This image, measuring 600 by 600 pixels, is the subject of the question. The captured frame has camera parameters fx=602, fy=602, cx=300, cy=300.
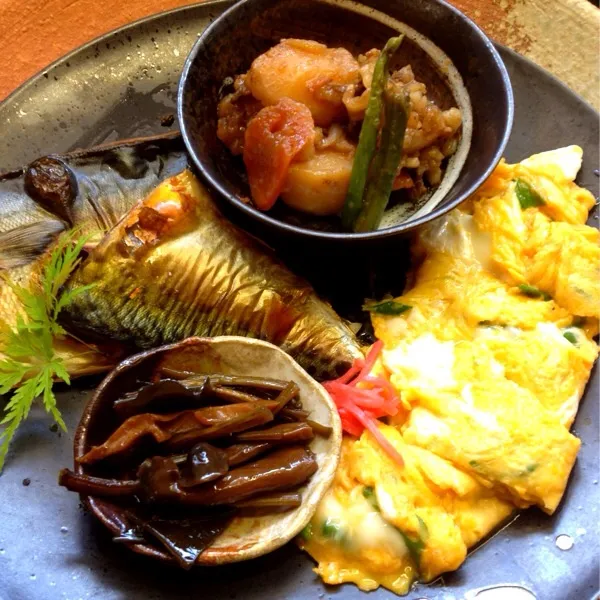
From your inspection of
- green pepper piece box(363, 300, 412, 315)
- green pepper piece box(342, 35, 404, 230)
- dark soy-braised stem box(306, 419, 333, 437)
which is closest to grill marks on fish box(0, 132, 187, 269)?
green pepper piece box(342, 35, 404, 230)

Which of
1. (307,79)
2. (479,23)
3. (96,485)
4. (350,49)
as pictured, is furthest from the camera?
(479,23)

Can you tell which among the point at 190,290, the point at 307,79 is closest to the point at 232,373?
the point at 190,290

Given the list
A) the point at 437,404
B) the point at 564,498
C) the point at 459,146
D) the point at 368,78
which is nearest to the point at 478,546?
the point at 564,498

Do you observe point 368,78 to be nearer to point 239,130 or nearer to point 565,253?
point 239,130

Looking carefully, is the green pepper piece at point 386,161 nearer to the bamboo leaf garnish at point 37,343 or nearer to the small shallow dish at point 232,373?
the small shallow dish at point 232,373

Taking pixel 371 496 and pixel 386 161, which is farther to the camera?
pixel 386 161

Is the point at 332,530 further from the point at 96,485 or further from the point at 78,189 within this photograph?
the point at 78,189

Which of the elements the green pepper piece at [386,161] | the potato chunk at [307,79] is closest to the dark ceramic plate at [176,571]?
the green pepper piece at [386,161]
